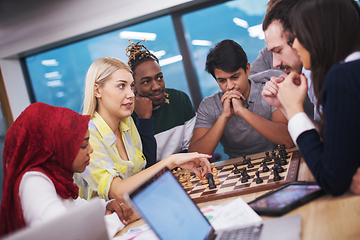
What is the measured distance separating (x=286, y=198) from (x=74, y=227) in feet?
2.70

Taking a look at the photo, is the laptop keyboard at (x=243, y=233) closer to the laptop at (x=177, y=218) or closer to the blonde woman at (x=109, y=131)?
the laptop at (x=177, y=218)

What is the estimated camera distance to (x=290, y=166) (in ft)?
5.37

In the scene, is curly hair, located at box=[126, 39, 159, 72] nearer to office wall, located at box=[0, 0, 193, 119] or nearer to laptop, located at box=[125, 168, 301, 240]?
office wall, located at box=[0, 0, 193, 119]

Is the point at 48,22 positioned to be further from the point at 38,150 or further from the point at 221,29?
the point at 38,150

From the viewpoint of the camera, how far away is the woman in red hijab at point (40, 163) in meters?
1.21

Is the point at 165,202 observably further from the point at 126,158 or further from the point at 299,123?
the point at 126,158

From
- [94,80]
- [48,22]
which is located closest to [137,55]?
[94,80]

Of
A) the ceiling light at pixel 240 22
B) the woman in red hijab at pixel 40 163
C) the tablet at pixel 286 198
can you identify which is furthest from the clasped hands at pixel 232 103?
the woman in red hijab at pixel 40 163

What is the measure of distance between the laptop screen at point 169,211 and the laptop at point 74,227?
0.62 feet

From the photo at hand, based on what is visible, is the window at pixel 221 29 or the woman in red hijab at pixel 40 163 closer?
the woman in red hijab at pixel 40 163

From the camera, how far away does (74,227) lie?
833 mm

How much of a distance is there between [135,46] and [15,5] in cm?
171

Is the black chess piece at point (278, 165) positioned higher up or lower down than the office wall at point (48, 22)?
lower down

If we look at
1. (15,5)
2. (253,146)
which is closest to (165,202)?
(253,146)
